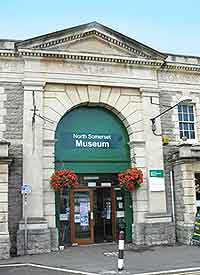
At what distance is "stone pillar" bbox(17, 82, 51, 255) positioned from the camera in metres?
13.8

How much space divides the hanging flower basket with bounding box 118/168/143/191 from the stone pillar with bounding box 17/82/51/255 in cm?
328

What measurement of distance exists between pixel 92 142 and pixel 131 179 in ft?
7.60

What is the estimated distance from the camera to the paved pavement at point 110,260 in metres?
10.4

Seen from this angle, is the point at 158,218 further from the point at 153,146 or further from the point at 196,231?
the point at 153,146

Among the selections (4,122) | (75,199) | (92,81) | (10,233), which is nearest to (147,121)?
(92,81)

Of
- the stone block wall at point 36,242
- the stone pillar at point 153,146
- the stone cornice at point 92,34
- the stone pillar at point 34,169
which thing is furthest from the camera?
the stone pillar at point 153,146

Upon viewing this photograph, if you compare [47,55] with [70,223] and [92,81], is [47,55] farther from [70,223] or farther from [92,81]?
[70,223]

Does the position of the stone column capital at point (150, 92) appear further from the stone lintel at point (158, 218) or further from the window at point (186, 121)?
the stone lintel at point (158, 218)

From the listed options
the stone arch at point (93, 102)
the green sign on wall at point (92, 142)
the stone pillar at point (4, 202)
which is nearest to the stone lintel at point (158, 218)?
the green sign on wall at point (92, 142)

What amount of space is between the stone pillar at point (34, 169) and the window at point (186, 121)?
20.8 ft

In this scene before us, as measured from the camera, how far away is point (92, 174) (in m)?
15.9

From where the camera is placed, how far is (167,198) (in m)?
16.0

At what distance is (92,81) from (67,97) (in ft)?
4.12

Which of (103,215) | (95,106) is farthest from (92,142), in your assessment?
(103,215)
